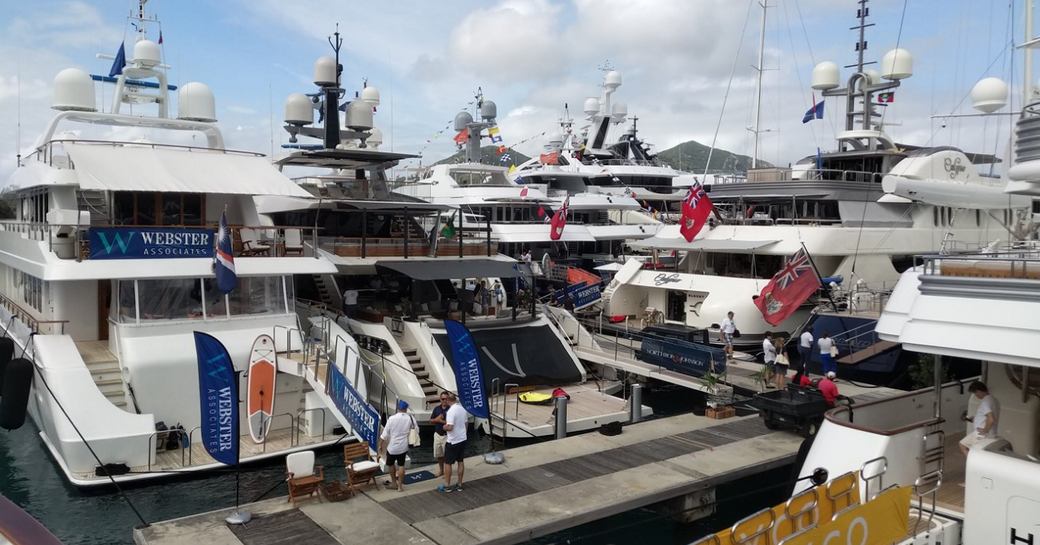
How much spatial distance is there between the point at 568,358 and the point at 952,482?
9815 millimetres

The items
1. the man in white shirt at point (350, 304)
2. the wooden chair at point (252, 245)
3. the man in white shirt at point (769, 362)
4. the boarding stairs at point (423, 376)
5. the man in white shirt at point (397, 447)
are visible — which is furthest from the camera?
the man in white shirt at point (350, 304)

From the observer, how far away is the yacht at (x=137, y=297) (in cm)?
1242

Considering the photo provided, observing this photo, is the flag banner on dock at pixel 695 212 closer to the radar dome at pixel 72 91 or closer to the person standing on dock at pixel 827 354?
→ the person standing on dock at pixel 827 354

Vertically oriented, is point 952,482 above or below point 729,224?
below

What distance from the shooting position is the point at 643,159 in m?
55.9

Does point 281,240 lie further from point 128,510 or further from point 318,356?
point 128,510

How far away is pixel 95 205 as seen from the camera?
17.4 m

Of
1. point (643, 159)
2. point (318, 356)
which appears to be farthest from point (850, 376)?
point (643, 159)

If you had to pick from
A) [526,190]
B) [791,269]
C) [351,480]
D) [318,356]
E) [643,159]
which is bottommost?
[351,480]

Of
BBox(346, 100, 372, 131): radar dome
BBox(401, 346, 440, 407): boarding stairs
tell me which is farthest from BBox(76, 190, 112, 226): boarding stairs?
BBox(346, 100, 372, 131): radar dome

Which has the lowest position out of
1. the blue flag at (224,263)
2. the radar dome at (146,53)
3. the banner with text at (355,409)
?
the banner with text at (355,409)

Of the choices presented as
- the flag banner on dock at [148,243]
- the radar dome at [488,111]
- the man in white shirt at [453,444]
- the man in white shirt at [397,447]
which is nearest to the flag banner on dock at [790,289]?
the man in white shirt at [453,444]

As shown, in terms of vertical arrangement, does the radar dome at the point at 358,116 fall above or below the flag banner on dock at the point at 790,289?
above

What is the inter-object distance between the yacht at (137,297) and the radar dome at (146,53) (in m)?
1.24
